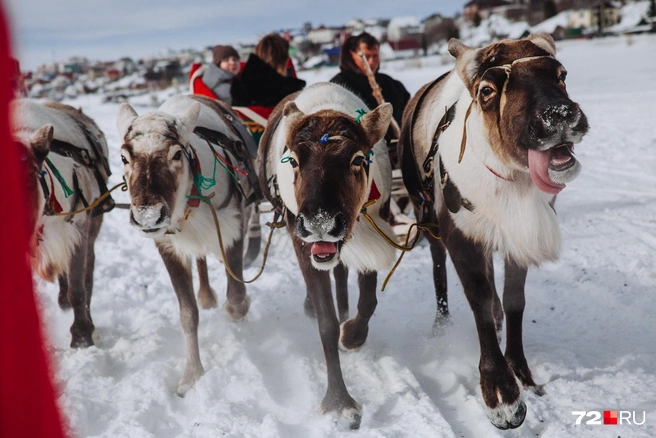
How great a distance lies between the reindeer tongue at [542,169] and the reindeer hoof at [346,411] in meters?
1.73

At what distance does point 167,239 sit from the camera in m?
4.20

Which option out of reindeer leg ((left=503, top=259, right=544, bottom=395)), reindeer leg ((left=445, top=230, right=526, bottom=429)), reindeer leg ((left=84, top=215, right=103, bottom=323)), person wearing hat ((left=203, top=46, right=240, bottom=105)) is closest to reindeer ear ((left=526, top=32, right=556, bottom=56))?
reindeer leg ((left=445, top=230, right=526, bottom=429))

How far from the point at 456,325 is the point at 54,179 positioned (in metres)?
3.35

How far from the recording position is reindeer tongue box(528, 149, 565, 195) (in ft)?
8.75

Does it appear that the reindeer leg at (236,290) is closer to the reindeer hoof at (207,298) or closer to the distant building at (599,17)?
the reindeer hoof at (207,298)

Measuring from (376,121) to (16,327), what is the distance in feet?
9.07

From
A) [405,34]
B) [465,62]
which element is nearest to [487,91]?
[465,62]

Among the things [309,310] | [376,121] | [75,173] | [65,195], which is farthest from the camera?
[309,310]

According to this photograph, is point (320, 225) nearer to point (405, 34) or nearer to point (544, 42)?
point (544, 42)

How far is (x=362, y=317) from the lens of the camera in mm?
4172

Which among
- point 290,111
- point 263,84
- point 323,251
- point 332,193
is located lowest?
point 323,251

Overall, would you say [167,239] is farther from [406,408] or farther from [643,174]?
[643,174]

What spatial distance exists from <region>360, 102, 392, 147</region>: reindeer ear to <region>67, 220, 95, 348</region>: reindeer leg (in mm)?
2749

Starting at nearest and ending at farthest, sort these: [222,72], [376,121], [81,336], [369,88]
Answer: [376,121] < [81,336] < [369,88] < [222,72]
